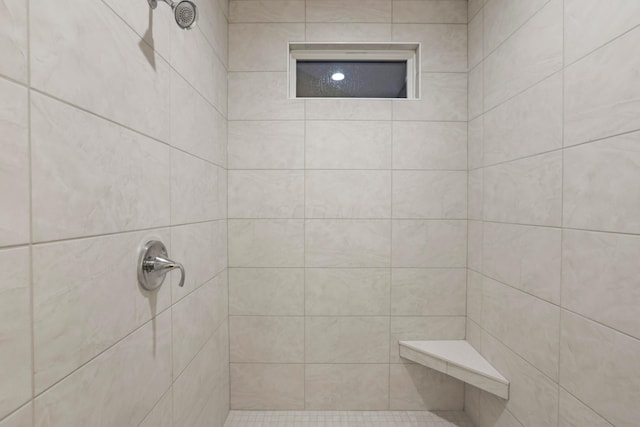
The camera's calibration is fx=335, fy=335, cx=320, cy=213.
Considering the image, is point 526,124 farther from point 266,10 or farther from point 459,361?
point 266,10

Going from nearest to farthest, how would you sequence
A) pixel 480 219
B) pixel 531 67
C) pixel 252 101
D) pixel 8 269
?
pixel 8 269 → pixel 531 67 → pixel 480 219 → pixel 252 101

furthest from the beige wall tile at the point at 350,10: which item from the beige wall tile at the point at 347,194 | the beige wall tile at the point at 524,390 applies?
the beige wall tile at the point at 524,390

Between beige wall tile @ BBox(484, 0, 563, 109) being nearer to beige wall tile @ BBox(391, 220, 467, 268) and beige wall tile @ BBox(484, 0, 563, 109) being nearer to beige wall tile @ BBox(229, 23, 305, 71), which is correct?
beige wall tile @ BBox(391, 220, 467, 268)

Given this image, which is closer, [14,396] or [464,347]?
[14,396]

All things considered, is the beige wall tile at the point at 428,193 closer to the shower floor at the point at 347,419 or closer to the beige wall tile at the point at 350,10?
the beige wall tile at the point at 350,10

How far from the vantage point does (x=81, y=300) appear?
74 cm

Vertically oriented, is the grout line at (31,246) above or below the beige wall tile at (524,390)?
above

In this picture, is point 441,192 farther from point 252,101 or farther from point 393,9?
point 252,101

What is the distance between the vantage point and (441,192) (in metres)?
1.99

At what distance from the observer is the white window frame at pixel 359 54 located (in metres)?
2.01

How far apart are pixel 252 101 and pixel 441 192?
124 centimetres

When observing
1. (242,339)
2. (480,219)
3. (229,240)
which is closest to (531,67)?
(480,219)

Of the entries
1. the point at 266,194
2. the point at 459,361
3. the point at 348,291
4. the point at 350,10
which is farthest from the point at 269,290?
the point at 350,10

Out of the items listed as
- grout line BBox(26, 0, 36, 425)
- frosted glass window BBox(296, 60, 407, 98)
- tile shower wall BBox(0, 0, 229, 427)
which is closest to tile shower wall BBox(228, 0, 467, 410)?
frosted glass window BBox(296, 60, 407, 98)
